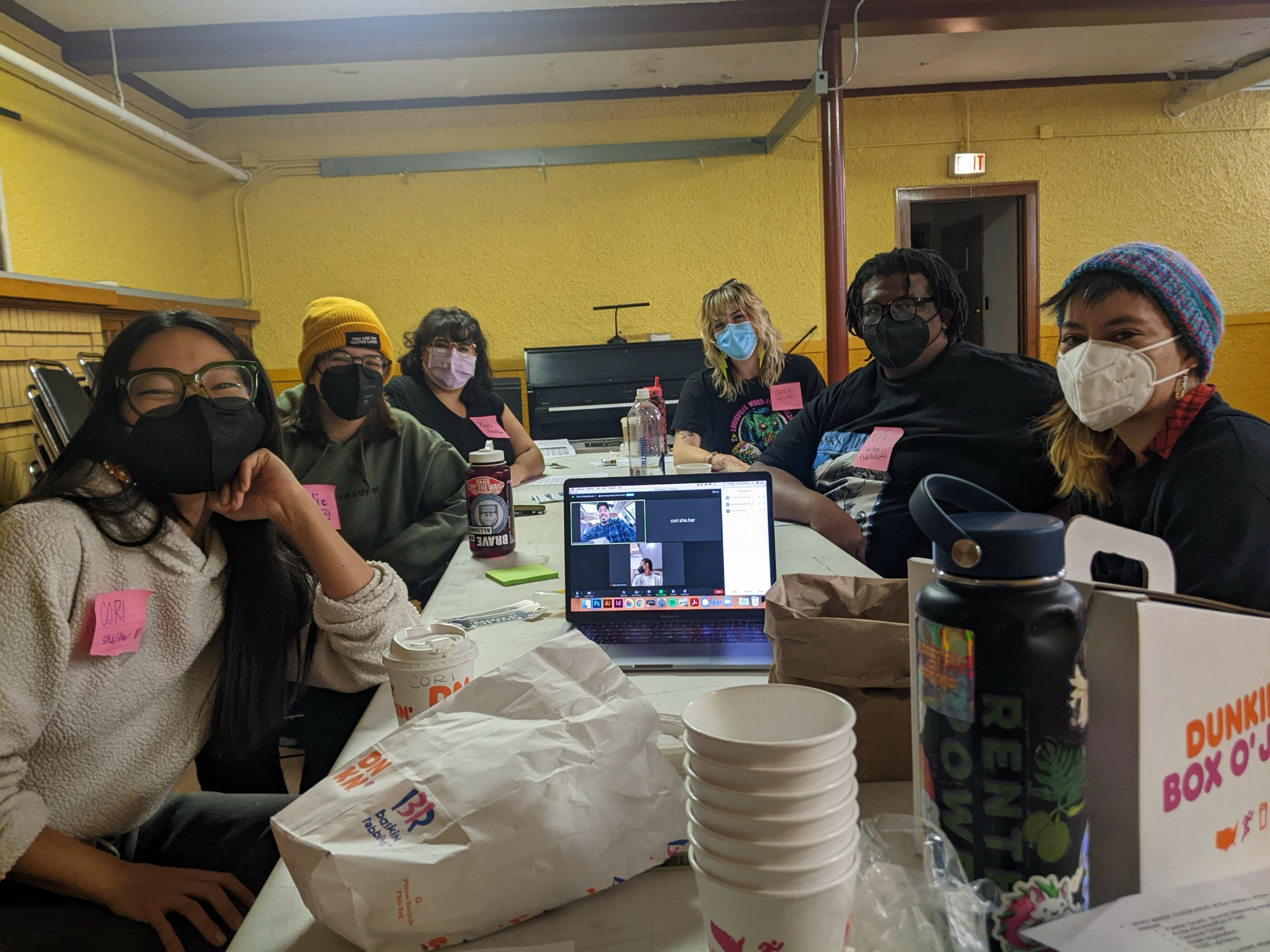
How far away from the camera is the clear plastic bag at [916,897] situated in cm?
53

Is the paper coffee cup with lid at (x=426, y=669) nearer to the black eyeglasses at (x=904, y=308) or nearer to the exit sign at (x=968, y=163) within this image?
the black eyeglasses at (x=904, y=308)

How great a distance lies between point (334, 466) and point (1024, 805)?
1.90 m

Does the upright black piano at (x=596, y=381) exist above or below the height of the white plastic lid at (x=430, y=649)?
above

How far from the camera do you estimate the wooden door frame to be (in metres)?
5.77

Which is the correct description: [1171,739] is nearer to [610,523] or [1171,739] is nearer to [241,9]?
[610,523]

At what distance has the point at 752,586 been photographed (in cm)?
127

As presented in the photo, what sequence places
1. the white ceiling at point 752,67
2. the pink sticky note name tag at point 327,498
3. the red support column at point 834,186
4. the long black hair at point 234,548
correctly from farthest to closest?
the white ceiling at point 752,67
the red support column at point 834,186
the pink sticky note name tag at point 327,498
the long black hair at point 234,548

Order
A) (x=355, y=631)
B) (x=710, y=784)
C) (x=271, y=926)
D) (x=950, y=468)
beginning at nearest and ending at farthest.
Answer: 1. (x=710, y=784)
2. (x=271, y=926)
3. (x=355, y=631)
4. (x=950, y=468)

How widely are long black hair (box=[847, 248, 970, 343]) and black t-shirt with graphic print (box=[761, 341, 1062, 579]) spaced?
3.0 inches

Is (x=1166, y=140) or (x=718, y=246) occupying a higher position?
(x=1166, y=140)

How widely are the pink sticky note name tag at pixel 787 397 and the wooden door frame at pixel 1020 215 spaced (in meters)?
2.98

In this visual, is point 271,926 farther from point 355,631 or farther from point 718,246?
point 718,246

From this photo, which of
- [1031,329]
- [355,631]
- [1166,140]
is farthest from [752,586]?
[1166,140]

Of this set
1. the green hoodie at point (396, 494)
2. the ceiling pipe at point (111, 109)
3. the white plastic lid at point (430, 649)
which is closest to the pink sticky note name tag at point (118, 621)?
the white plastic lid at point (430, 649)
